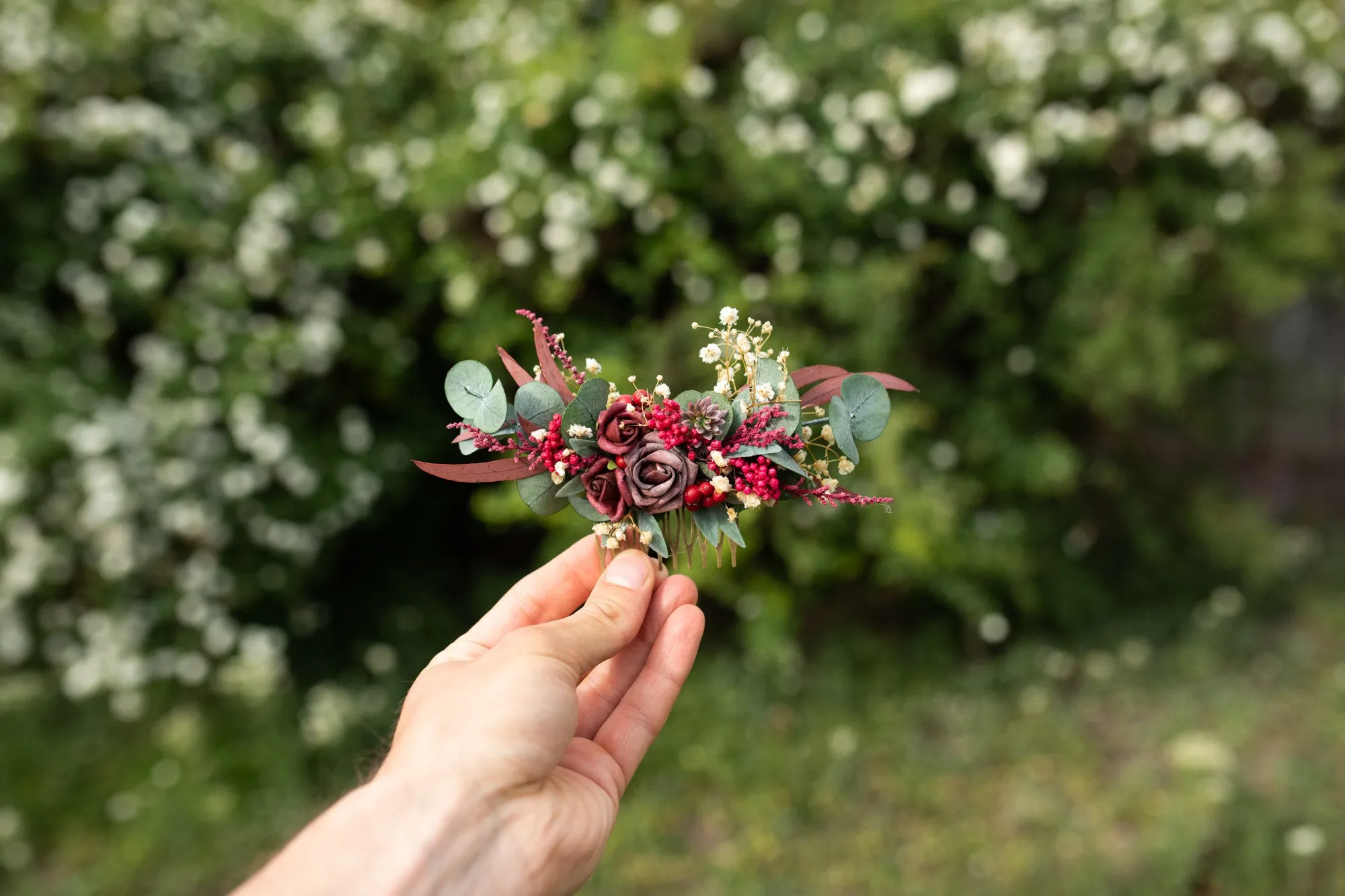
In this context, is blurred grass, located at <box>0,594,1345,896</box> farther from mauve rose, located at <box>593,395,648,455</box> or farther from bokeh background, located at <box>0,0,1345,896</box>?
mauve rose, located at <box>593,395,648,455</box>

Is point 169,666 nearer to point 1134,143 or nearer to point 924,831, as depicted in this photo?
point 924,831

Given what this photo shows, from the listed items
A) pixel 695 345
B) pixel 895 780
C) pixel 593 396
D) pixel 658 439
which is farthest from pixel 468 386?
pixel 895 780

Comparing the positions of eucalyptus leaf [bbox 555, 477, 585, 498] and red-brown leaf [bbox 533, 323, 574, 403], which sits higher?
red-brown leaf [bbox 533, 323, 574, 403]

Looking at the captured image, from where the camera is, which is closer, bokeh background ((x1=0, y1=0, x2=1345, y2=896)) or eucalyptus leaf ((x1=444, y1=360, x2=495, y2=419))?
eucalyptus leaf ((x1=444, y1=360, x2=495, y2=419))

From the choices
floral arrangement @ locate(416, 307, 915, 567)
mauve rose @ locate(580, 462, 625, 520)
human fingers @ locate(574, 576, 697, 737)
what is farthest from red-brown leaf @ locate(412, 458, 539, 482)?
human fingers @ locate(574, 576, 697, 737)

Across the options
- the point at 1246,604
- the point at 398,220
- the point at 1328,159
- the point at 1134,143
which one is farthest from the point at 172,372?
the point at 1246,604

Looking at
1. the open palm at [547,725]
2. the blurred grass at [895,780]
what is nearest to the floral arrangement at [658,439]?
the open palm at [547,725]
